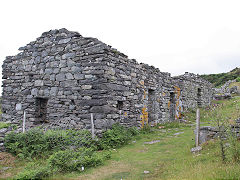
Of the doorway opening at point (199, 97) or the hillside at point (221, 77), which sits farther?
the hillside at point (221, 77)

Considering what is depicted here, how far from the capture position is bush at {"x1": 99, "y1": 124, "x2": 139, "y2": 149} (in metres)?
7.35

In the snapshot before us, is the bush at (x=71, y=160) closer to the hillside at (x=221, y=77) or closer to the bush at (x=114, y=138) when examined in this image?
the bush at (x=114, y=138)

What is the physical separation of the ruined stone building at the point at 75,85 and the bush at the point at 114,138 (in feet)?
0.99

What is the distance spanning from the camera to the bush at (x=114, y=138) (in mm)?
7352

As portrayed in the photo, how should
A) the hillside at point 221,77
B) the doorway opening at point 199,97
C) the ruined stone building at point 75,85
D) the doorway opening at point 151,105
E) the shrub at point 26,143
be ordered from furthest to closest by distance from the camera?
the hillside at point 221,77 → the doorway opening at point 199,97 → the doorway opening at point 151,105 → the ruined stone building at point 75,85 → the shrub at point 26,143

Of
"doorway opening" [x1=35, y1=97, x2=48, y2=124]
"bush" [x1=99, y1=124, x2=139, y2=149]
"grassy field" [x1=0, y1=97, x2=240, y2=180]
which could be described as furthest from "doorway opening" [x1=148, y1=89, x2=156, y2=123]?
"doorway opening" [x1=35, y1=97, x2=48, y2=124]

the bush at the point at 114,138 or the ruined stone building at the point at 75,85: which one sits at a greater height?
the ruined stone building at the point at 75,85

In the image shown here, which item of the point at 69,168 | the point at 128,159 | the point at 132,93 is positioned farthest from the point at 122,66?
the point at 69,168

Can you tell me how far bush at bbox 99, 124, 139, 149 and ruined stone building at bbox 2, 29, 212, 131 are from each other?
0.30m

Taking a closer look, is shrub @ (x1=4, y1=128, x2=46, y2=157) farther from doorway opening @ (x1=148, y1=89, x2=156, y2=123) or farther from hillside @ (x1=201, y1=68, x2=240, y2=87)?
hillside @ (x1=201, y1=68, x2=240, y2=87)

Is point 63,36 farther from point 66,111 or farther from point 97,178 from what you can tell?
point 97,178

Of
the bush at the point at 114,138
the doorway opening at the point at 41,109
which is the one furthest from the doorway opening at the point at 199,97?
the doorway opening at the point at 41,109

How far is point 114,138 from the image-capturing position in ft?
24.7

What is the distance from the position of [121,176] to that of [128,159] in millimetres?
1315
